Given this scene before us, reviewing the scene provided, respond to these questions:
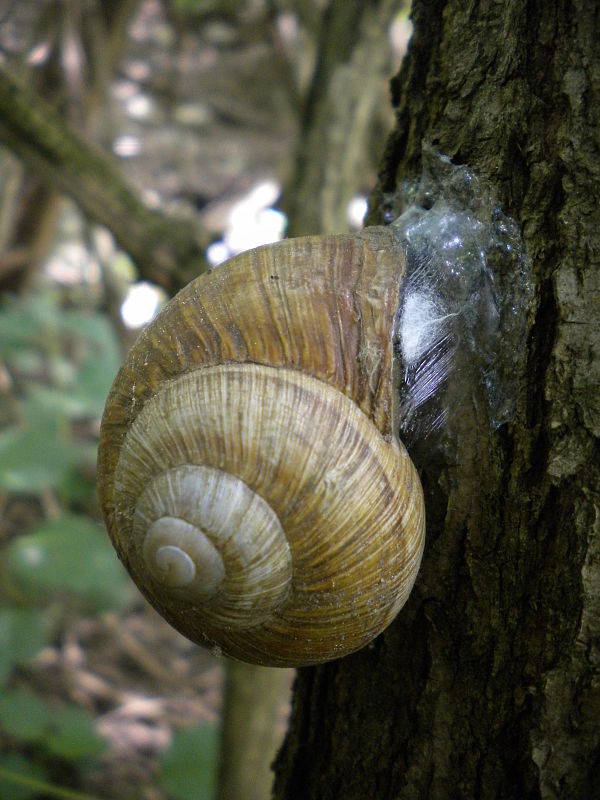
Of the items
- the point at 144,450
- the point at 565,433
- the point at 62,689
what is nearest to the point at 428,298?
the point at 565,433

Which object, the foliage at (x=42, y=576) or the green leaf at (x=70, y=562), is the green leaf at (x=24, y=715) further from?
the green leaf at (x=70, y=562)

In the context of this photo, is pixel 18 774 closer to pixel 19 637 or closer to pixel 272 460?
pixel 19 637

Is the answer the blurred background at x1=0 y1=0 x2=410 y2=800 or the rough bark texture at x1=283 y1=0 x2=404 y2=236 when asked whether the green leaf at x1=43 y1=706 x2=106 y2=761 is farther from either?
the rough bark texture at x1=283 y1=0 x2=404 y2=236

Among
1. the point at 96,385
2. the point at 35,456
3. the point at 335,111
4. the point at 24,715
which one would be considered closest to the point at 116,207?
the point at 335,111

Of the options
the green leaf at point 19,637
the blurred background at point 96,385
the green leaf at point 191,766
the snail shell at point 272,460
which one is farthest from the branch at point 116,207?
the green leaf at point 191,766

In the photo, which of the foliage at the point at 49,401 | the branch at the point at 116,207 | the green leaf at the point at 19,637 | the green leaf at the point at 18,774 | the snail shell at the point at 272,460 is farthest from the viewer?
the foliage at the point at 49,401

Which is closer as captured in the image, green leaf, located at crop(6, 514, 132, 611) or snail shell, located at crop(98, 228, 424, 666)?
snail shell, located at crop(98, 228, 424, 666)

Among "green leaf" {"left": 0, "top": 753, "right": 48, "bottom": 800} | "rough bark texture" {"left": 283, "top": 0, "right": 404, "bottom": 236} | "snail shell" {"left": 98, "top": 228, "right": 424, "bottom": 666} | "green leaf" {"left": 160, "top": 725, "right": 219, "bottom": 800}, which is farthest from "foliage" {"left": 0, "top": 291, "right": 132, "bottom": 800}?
"snail shell" {"left": 98, "top": 228, "right": 424, "bottom": 666}
